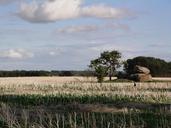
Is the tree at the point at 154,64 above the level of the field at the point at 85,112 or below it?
above

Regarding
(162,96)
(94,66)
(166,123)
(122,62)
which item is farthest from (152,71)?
(166,123)

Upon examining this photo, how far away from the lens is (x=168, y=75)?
103 meters

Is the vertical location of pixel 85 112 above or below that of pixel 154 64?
below

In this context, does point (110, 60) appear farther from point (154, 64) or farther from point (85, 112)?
point (85, 112)

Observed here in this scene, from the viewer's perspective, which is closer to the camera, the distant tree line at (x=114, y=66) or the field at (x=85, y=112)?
the field at (x=85, y=112)

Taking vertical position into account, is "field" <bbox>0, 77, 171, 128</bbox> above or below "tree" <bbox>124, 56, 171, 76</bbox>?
below

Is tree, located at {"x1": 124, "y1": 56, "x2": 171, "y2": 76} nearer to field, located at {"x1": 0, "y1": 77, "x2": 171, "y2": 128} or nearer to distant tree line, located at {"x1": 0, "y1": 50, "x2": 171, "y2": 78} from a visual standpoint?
distant tree line, located at {"x1": 0, "y1": 50, "x2": 171, "y2": 78}

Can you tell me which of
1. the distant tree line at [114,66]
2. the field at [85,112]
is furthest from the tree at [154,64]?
the field at [85,112]

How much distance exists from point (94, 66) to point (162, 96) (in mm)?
35742

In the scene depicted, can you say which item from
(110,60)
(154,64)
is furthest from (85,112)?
(154,64)

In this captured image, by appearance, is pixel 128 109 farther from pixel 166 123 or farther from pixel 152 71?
pixel 152 71

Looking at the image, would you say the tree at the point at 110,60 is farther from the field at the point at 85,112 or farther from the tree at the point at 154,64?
the field at the point at 85,112

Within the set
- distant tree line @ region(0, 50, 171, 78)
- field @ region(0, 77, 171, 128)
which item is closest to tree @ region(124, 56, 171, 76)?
distant tree line @ region(0, 50, 171, 78)

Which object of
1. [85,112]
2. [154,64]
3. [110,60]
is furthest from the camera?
[154,64]
